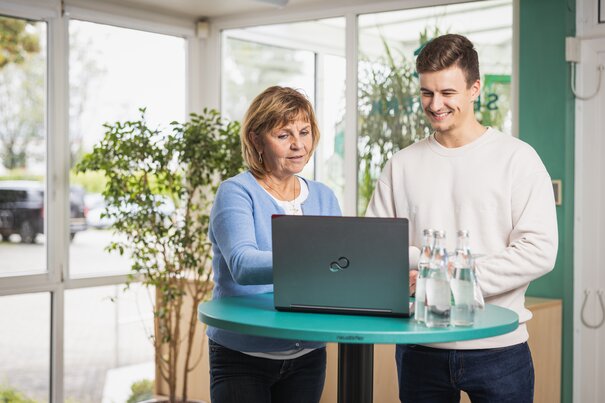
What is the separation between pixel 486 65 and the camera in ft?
13.5

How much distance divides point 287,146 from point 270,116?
92 millimetres

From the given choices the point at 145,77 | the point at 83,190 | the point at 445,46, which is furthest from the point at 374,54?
the point at 445,46

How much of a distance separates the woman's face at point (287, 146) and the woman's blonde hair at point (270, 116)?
0.04 ft

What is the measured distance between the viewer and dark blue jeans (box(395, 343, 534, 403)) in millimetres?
1996

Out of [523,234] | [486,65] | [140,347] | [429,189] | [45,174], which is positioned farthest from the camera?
[140,347]

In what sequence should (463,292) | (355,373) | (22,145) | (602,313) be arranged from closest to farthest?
(463,292) → (355,373) → (602,313) → (22,145)

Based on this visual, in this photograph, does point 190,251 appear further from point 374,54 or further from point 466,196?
point 466,196

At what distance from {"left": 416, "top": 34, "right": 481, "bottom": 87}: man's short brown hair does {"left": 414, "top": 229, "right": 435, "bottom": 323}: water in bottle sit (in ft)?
1.72

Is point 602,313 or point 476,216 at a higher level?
point 476,216

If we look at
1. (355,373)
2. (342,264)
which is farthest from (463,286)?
(355,373)

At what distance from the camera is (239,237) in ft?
6.37

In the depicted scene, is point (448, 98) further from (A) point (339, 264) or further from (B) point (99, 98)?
(B) point (99, 98)

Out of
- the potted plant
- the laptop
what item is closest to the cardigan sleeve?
the laptop

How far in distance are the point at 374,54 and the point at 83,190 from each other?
186 cm
